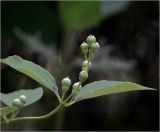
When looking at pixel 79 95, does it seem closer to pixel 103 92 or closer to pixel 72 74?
pixel 103 92

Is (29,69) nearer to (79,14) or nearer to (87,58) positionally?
(87,58)

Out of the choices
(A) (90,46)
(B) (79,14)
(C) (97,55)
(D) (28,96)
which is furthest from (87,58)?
(C) (97,55)

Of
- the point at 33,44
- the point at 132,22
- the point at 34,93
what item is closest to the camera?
the point at 34,93

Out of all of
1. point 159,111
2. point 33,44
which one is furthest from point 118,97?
point 33,44

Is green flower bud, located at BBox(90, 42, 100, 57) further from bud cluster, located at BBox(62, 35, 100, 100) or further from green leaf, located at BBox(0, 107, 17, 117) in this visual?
green leaf, located at BBox(0, 107, 17, 117)

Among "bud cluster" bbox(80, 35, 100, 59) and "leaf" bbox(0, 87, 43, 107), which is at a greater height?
"bud cluster" bbox(80, 35, 100, 59)

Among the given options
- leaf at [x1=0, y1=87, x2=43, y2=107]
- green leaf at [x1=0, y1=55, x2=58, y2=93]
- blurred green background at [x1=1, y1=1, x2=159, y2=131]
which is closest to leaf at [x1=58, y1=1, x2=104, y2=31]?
blurred green background at [x1=1, y1=1, x2=159, y2=131]

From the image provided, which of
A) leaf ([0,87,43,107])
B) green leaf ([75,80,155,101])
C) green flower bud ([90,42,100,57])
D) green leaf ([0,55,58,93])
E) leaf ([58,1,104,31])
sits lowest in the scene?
leaf ([0,87,43,107])

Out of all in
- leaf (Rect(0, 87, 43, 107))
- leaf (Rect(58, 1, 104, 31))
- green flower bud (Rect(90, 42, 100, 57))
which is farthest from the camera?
leaf (Rect(58, 1, 104, 31))

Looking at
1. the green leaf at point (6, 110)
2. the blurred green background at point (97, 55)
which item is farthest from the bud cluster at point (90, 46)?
the blurred green background at point (97, 55)
